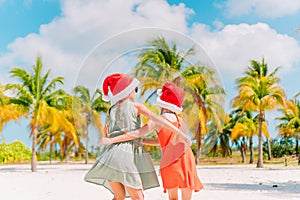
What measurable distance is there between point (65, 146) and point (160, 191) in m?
31.2

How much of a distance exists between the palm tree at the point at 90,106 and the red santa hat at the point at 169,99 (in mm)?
509

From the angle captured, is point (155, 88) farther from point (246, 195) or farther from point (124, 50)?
point (246, 195)

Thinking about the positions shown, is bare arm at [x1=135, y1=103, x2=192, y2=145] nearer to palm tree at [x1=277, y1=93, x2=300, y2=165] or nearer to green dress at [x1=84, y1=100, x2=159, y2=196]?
green dress at [x1=84, y1=100, x2=159, y2=196]

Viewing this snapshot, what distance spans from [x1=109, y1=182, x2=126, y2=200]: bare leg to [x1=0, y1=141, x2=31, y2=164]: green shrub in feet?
120

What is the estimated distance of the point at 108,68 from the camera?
4234 mm

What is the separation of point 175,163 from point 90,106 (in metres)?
1.00

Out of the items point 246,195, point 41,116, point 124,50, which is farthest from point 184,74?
point 41,116

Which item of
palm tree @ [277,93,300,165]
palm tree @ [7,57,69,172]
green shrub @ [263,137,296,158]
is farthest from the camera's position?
green shrub @ [263,137,296,158]

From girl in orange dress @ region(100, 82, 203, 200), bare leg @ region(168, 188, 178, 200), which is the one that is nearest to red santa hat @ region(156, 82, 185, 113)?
girl in orange dress @ region(100, 82, 203, 200)

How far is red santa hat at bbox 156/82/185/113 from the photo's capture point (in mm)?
4332

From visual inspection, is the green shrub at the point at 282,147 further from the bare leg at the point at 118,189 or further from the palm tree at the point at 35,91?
the bare leg at the point at 118,189

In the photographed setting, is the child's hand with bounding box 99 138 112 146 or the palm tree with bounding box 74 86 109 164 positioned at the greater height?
the palm tree with bounding box 74 86 109 164

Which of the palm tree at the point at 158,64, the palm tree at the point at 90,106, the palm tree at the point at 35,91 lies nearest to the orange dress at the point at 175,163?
the palm tree at the point at 158,64

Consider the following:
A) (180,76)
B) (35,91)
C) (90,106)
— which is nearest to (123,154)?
(90,106)
